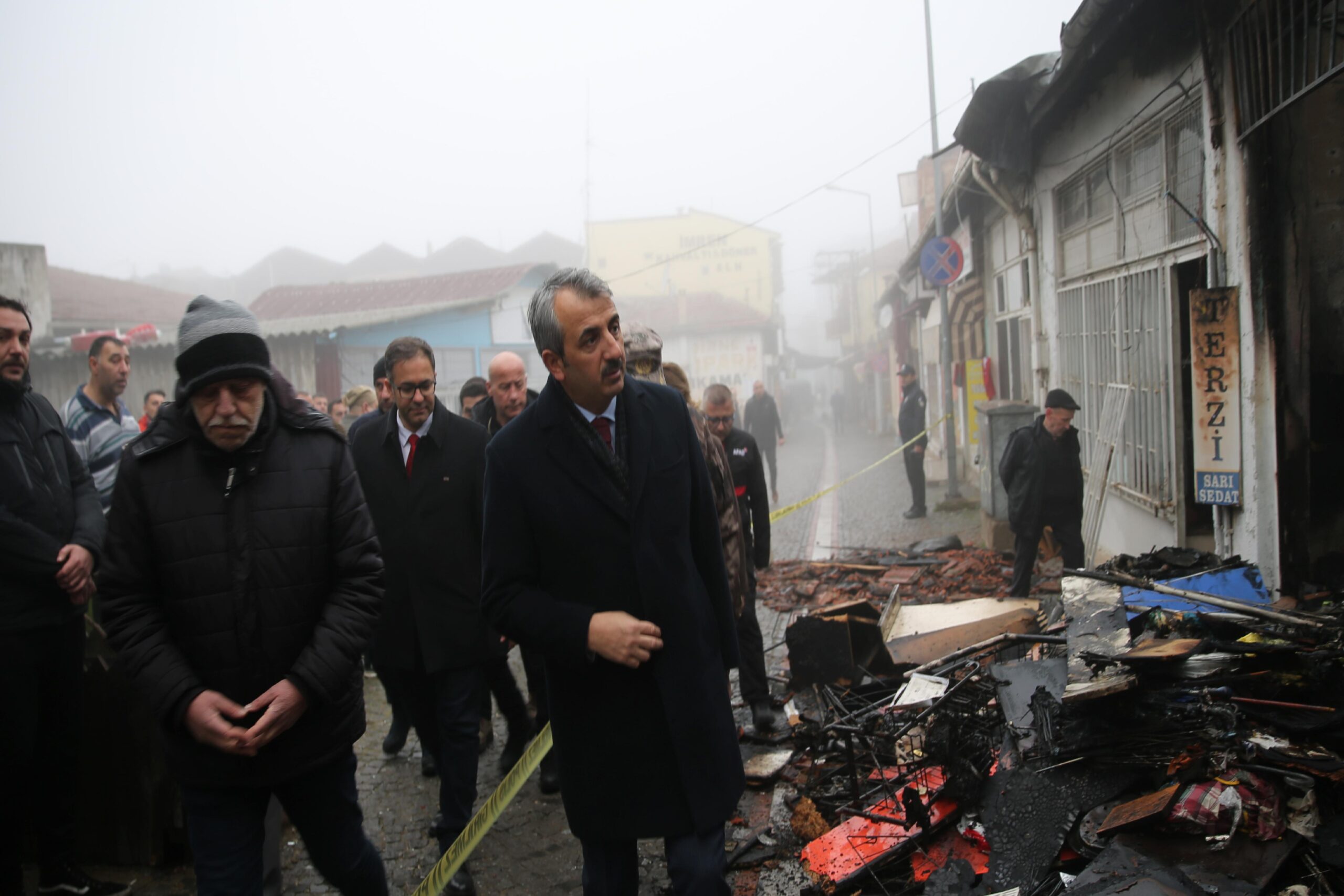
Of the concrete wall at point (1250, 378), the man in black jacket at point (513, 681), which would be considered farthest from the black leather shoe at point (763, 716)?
the concrete wall at point (1250, 378)

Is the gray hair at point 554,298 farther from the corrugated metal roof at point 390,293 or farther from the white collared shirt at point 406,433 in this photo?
the corrugated metal roof at point 390,293

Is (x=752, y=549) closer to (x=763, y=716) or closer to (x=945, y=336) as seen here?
(x=763, y=716)

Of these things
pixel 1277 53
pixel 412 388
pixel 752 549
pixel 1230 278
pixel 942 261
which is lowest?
pixel 752 549

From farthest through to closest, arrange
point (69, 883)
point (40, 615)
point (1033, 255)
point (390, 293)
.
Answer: point (390, 293)
point (1033, 255)
point (69, 883)
point (40, 615)

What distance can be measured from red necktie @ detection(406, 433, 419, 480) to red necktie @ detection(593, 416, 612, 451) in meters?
1.95

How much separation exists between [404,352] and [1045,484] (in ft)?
18.0

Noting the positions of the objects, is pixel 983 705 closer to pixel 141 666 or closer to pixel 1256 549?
pixel 1256 549

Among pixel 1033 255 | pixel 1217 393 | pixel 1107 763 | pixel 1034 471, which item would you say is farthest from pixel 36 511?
pixel 1033 255

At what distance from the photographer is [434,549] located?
428cm

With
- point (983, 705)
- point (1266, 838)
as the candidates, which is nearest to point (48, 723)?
point (983, 705)

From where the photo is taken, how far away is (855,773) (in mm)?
4285

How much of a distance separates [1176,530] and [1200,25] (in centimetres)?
373

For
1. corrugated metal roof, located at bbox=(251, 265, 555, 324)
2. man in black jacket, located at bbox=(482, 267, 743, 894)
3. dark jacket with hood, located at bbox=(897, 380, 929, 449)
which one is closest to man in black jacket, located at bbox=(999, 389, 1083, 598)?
man in black jacket, located at bbox=(482, 267, 743, 894)

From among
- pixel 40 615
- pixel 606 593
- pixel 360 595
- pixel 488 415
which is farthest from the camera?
pixel 488 415
